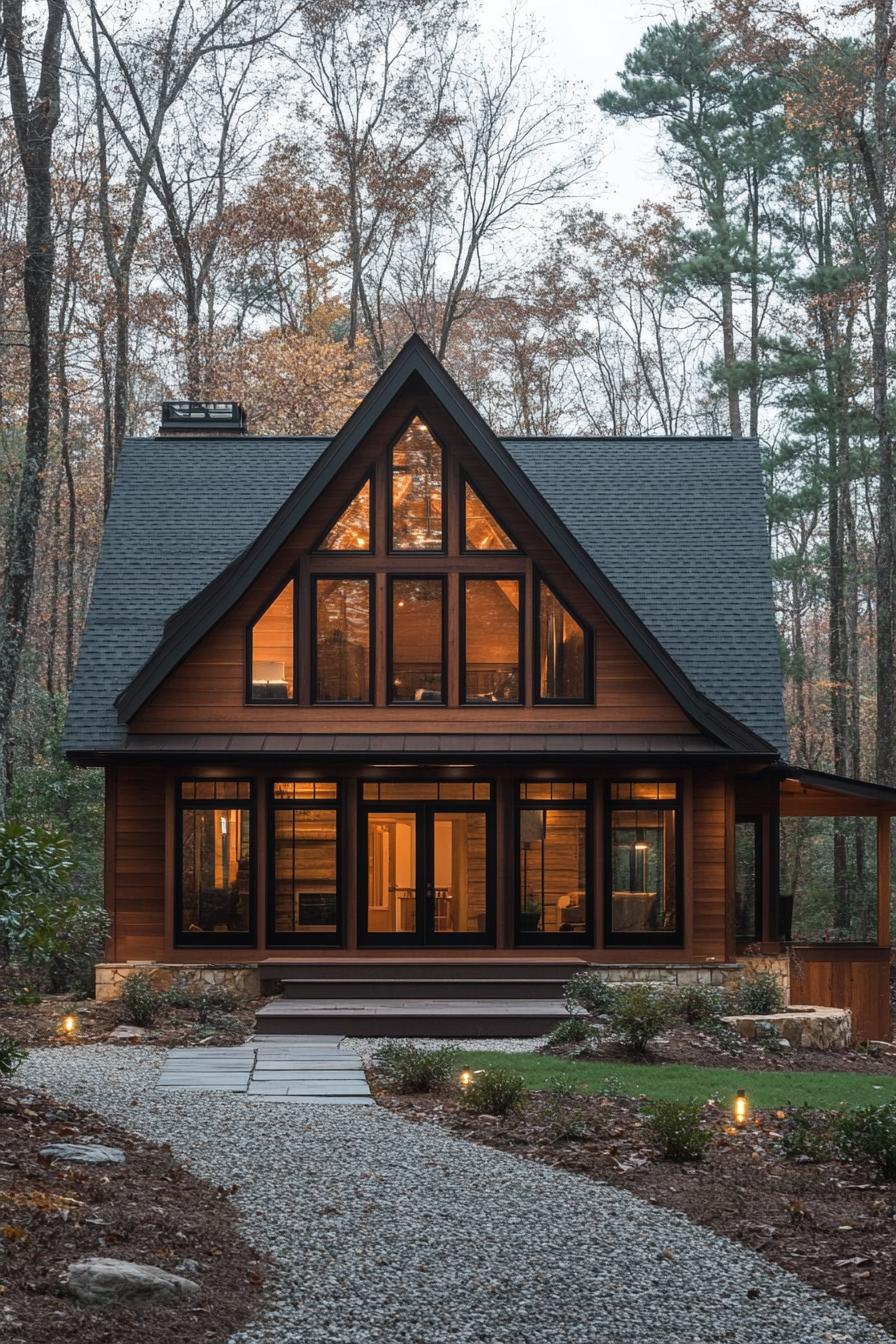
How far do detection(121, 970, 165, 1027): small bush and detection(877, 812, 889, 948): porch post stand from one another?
789 cm

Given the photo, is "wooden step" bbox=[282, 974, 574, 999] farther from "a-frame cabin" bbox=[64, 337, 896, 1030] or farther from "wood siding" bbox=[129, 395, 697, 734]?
"wood siding" bbox=[129, 395, 697, 734]

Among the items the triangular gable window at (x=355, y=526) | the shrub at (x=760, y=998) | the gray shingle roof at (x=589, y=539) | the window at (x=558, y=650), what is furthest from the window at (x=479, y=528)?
the shrub at (x=760, y=998)

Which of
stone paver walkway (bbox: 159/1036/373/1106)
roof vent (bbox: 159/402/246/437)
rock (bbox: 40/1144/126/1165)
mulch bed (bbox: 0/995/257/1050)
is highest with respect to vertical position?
roof vent (bbox: 159/402/246/437)

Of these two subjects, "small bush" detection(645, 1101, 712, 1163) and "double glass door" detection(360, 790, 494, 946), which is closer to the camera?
"small bush" detection(645, 1101, 712, 1163)

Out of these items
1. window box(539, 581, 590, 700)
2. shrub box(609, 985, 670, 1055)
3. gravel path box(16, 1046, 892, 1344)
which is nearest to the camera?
gravel path box(16, 1046, 892, 1344)

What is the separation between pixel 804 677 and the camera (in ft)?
97.0

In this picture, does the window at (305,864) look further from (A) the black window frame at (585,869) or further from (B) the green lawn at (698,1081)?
(B) the green lawn at (698,1081)

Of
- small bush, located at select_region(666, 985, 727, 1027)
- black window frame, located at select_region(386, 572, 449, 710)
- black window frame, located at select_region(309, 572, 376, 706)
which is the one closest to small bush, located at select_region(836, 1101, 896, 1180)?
small bush, located at select_region(666, 985, 727, 1027)

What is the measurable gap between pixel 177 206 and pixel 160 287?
2924 millimetres

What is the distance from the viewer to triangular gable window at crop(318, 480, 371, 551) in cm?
1678

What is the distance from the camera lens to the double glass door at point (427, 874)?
649 inches

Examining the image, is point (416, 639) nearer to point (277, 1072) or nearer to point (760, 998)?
point (760, 998)

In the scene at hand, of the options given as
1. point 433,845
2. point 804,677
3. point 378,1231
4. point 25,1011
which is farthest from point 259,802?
point 804,677

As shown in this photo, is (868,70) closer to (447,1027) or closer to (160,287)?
(160,287)
